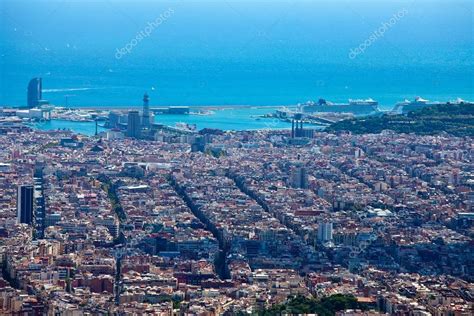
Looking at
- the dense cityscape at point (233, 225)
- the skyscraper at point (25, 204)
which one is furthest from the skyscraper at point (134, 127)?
the skyscraper at point (25, 204)

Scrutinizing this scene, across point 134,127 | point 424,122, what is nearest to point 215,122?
point 134,127

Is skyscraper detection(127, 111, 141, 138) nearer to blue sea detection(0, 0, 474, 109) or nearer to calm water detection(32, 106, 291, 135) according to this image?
calm water detection(32, 106, 291, 135)

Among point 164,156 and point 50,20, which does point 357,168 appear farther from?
point 50,20

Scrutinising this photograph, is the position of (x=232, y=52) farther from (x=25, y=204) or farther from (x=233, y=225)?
(x=233, y=225)

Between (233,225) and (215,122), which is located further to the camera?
(215,122)

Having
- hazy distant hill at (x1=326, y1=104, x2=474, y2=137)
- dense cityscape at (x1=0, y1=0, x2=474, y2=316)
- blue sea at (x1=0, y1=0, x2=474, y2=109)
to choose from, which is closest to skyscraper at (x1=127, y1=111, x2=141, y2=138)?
dense cityscape at (x1=0, y1=0, x2=474, y2=316)

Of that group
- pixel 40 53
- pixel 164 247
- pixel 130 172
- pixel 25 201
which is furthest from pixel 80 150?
pixel 40 53

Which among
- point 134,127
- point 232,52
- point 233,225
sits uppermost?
point 232,52

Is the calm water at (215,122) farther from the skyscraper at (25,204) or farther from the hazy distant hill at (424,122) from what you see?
the skyscraper at (25,204)
